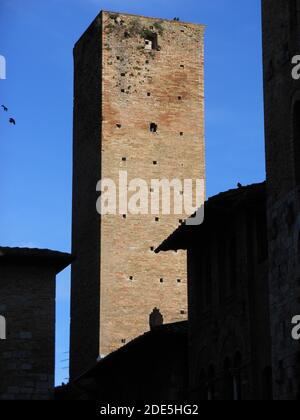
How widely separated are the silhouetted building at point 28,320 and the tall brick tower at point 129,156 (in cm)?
1294

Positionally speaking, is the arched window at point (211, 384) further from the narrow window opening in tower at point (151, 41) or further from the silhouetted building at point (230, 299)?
the narrow window opening in tower at point (151, 41)

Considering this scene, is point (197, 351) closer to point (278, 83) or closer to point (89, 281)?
point (278, 83)

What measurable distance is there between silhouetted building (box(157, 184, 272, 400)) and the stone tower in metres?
0.79

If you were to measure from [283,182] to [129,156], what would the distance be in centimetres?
1867

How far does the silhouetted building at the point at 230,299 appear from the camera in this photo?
22719 mm

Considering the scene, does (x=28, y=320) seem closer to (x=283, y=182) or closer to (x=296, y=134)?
(x=283, y=182)

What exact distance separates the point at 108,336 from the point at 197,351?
12280 millimetres

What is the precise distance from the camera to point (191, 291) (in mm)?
26969

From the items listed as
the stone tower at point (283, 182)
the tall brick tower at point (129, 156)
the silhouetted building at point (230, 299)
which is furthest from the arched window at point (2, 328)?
the tall brick tower at point (129, 156)

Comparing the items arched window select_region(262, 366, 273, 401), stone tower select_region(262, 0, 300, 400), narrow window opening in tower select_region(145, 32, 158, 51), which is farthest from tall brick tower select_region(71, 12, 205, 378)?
stone tower select_region(262, 0, 300, 400)

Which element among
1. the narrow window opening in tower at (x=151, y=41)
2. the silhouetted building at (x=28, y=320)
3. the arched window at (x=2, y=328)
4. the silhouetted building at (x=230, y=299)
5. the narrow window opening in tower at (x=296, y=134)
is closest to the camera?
the narrow window opening in tower at (x=296, y=134)

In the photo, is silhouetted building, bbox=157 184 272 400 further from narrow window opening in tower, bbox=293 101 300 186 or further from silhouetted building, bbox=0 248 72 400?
silhouetted building, bbox=0 248 72 400

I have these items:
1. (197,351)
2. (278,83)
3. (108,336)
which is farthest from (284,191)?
(108,336)

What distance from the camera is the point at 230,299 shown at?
24141 millimetres
